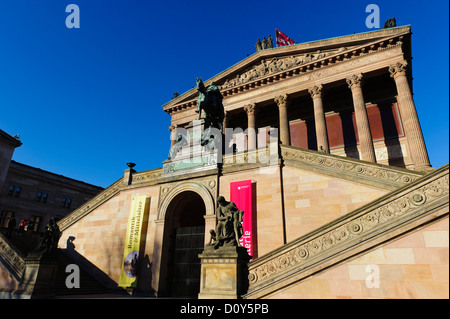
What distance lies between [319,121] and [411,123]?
6982 mm

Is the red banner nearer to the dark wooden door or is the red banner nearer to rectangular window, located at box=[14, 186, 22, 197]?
the dark wooden door

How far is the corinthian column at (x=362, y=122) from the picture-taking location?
71.2ft

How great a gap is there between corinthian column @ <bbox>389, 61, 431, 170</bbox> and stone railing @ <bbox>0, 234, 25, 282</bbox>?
25.0 m

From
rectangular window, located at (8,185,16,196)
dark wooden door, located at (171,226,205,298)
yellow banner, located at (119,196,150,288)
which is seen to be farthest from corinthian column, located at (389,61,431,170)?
rectangular window, located at (8,185,16,196)

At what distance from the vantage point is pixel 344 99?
1150 inches

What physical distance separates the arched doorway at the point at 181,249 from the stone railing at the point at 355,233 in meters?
7.77

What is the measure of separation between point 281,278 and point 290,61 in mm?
25970

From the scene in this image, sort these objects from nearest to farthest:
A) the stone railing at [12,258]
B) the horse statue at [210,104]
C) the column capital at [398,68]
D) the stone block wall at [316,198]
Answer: the stone block wall at [316,198]
the stone railing at [12,258]
the horse statue at [210,104]
the column capital at [398,68]

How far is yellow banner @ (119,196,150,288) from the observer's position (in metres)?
15.9

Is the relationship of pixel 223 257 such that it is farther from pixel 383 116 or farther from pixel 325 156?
pixel 383 116

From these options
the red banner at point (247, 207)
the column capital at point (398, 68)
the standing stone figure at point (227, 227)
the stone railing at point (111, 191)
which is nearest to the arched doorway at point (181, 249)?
the stone railing at point (111, 191)

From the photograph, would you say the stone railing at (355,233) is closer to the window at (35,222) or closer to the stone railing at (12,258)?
the stone railing at (12,258)

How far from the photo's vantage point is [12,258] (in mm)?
14508
